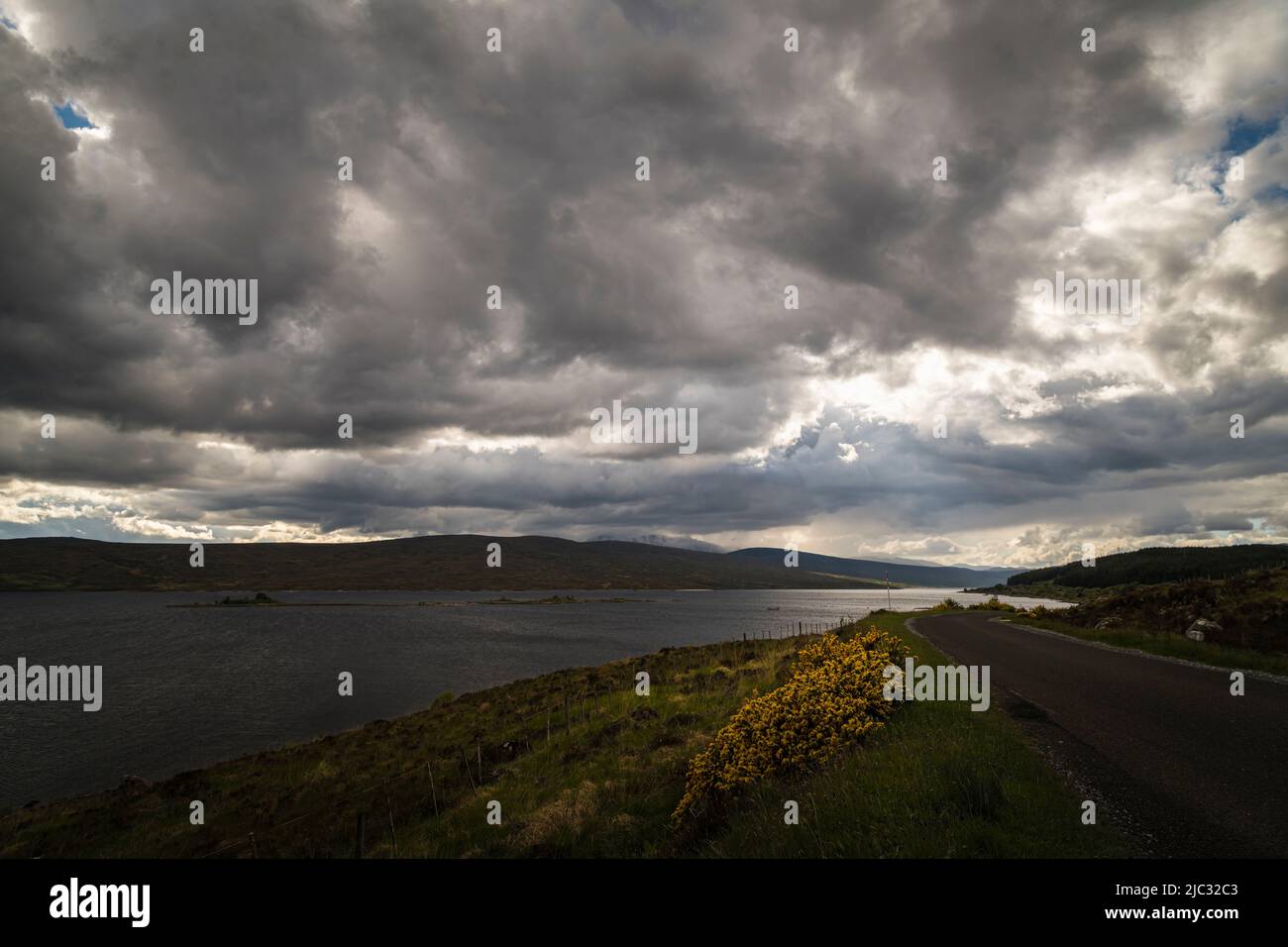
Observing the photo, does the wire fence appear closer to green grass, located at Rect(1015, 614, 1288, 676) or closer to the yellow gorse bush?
the yellow gorse bush

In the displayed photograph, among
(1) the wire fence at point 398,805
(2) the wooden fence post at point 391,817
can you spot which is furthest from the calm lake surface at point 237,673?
(2) the wooden fence post at point 391,817

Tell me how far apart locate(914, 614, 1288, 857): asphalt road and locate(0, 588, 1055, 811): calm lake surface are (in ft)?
131

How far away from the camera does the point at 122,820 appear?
23.0 m

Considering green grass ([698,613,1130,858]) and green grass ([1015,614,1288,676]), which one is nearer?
green grass ([698,613,1130,858])

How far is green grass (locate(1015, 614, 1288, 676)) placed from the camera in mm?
18312

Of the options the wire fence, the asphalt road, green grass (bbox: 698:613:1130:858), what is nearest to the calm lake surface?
the wire fence

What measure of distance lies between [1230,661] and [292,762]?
1535 inches

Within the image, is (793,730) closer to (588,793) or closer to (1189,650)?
(588,793)

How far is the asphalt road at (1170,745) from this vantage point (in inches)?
277

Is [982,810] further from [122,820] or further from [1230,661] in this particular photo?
[122,820]

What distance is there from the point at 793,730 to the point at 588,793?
26.1 feet
